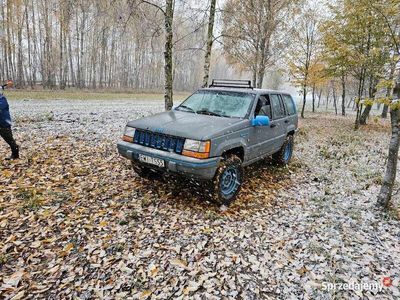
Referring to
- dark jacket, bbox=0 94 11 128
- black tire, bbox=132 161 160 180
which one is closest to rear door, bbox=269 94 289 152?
black tire, bbox=132 161 160 180

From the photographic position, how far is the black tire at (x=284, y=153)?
6.87m

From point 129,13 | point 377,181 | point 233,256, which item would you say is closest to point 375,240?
point 233,256

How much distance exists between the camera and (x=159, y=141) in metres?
4.30

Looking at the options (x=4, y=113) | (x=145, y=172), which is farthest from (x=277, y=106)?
(x=4, y=113)

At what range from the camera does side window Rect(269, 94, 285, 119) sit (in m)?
5.96

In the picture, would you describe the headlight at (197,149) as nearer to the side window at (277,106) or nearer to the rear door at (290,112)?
the side window at (277,106)

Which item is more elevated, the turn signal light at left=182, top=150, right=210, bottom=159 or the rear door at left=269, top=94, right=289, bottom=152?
the rear door at left=269, top=94, right=289, bottom=152

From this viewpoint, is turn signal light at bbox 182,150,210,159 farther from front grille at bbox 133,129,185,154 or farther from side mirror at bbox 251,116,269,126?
side mirror at bbox 251,116,269,126

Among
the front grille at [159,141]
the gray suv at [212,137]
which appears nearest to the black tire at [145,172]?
the gray suv at [212,137]

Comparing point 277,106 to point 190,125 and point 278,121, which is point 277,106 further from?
point 190,125

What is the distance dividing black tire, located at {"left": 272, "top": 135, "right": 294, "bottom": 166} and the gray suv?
842 millimetres

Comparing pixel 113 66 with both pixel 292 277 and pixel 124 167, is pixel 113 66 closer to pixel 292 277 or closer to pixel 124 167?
pixel 124 167

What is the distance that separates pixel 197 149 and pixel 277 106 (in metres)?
3.11

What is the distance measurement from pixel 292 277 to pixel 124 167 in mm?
4199
